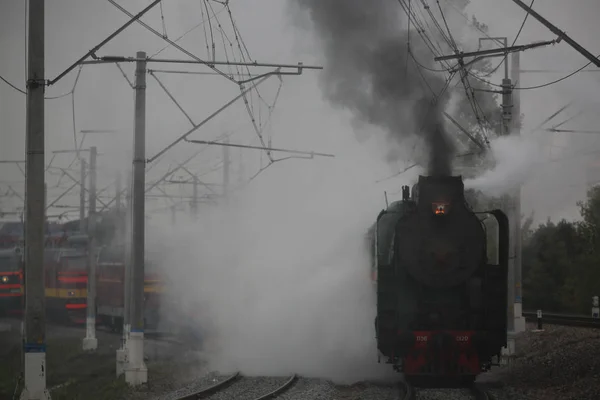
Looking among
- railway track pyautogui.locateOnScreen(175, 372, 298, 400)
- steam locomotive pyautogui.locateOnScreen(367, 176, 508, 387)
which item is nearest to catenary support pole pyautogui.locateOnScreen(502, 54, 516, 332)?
steam locomotive pyautogui.locateOnScreen(367, 176, 508, 387)

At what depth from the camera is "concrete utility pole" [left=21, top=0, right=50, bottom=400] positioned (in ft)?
40.0

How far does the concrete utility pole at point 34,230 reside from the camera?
12.2 m

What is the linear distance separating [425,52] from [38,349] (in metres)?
12.5

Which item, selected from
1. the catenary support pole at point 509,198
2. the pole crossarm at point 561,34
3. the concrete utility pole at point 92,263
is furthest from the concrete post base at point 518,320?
the pole crossarm at point 561,34

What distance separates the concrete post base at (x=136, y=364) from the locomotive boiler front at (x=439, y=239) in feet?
22.7

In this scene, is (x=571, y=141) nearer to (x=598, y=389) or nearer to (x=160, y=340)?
(x=598, y=389)

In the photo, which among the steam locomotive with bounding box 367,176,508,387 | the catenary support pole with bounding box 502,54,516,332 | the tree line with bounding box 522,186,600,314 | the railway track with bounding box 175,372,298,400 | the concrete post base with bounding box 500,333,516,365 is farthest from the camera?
the tree line with bounding box 522,186,600,314

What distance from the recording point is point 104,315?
104 feet

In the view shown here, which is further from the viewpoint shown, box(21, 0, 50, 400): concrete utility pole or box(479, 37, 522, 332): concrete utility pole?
box(479, 37, 522, 332): concrete utility pole

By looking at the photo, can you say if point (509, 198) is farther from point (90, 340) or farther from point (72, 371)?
point (90, 340)

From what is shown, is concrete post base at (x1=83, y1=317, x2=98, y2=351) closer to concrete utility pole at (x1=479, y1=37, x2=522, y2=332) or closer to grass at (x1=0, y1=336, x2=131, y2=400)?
grass at (x1=0, y1=336, x2=131, y2=400)

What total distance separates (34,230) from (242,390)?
17.2 ft

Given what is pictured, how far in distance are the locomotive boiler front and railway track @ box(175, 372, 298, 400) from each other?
340 centimetres

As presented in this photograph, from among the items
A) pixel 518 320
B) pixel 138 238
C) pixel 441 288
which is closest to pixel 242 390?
pixel 138 238
